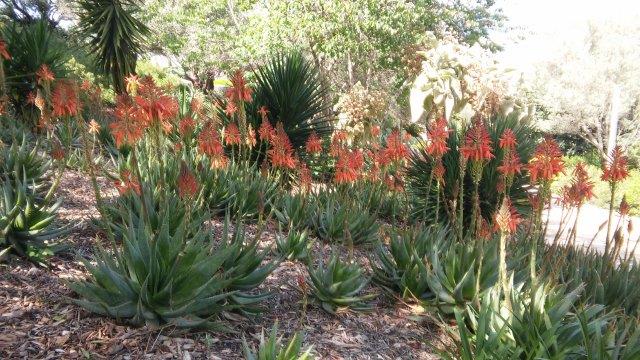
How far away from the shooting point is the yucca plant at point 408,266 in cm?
428

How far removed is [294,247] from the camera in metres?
4.71

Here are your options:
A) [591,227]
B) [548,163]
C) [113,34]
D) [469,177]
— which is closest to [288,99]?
[469,177]

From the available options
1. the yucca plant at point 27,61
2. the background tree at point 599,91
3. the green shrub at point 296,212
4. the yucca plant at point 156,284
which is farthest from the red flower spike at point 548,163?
the background tree at point 599,91

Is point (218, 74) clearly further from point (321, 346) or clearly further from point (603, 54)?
point (321, 346)

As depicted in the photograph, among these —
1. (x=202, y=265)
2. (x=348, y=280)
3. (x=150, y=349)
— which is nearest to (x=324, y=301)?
(x=348, y=280)

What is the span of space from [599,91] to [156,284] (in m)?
33.5

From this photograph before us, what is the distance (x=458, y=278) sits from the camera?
4180 mm

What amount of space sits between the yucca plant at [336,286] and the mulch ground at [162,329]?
3.4 inches

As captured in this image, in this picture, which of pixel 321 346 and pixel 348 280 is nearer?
pixel 321 346

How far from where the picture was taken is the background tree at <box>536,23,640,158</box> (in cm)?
3077

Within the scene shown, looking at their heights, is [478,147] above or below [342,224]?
above

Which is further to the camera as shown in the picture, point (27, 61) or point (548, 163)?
point (27, 61)

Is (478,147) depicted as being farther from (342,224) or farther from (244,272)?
(342,224)

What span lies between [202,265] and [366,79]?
15692mm
